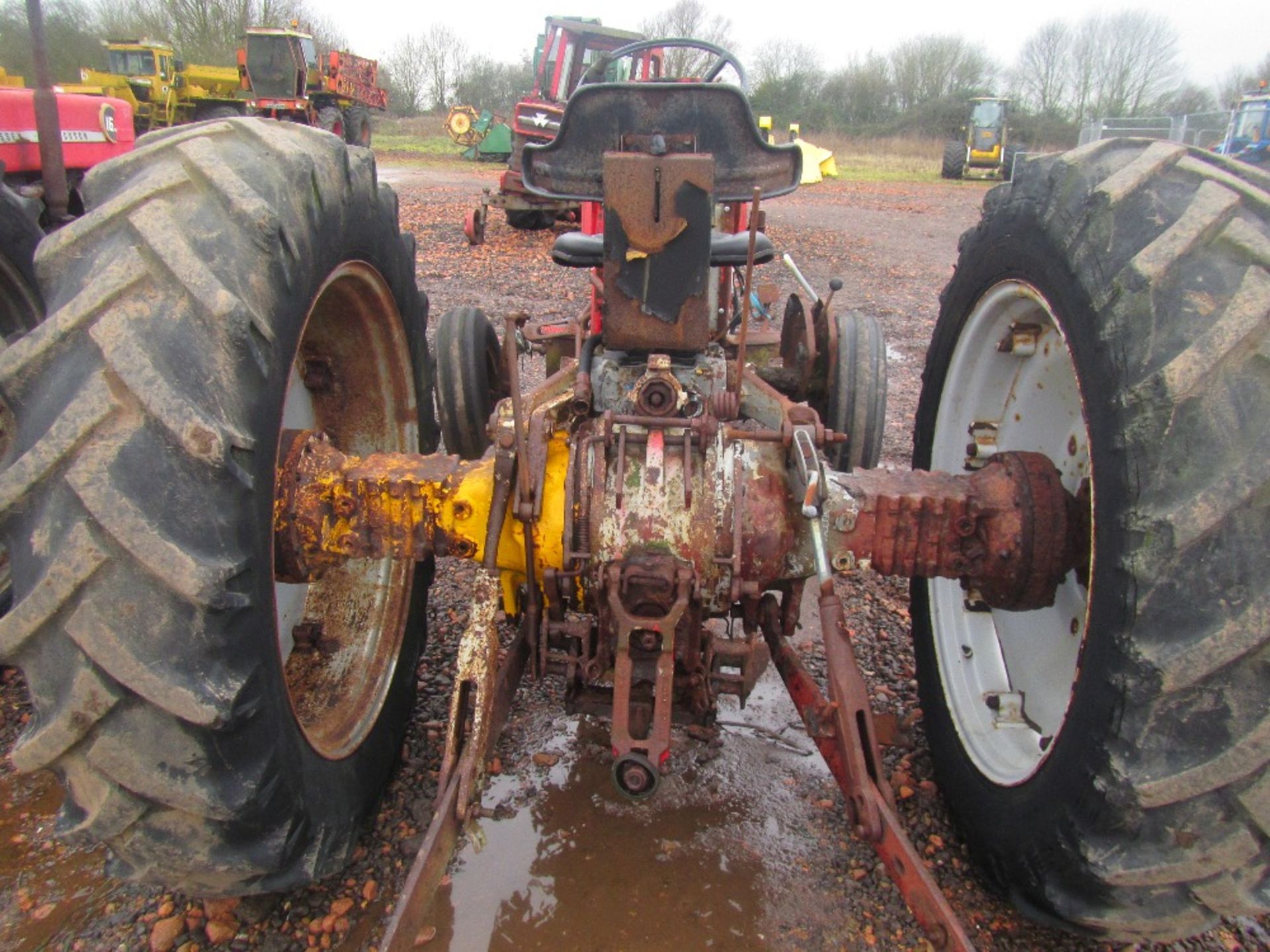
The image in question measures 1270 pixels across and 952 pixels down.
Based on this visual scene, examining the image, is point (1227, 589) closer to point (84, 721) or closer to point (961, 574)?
point (961, 574)

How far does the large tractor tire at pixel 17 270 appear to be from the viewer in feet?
10.8

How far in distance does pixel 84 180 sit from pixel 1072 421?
97.5 inches

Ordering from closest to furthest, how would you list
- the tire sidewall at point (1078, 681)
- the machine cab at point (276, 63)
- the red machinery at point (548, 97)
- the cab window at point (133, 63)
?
the tire sidewall at point (1078, 681) < the red machinery at point (548, 97) < the cab window at point (133, 63) < the machine cab at point (276, 63)

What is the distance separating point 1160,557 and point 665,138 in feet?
6.06

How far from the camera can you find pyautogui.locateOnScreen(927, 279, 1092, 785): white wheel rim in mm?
2293

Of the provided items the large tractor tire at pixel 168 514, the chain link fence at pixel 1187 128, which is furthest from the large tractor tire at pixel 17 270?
the chain link fence at pixel 1187 128

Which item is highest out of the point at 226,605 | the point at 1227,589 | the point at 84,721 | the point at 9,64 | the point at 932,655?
the point at 9,64

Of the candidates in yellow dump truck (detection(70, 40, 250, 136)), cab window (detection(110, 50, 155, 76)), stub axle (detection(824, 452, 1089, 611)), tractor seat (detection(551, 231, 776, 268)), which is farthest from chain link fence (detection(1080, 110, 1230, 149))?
stub axle (detection(824, 452, 1089, 611))

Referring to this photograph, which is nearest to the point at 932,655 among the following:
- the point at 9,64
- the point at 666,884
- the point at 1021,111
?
the point at 666,884

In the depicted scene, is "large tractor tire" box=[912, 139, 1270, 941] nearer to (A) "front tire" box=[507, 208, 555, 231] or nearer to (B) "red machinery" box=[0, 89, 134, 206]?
(B) "red machinery" box=[0, 89, 134, 206]

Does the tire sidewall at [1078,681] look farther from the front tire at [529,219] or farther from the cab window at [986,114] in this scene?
the cab window at [986,114]

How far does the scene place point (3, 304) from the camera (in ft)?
11.1

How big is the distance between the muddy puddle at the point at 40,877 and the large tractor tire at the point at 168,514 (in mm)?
638

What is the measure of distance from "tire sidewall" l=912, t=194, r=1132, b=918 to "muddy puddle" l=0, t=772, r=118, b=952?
220 centimetres
